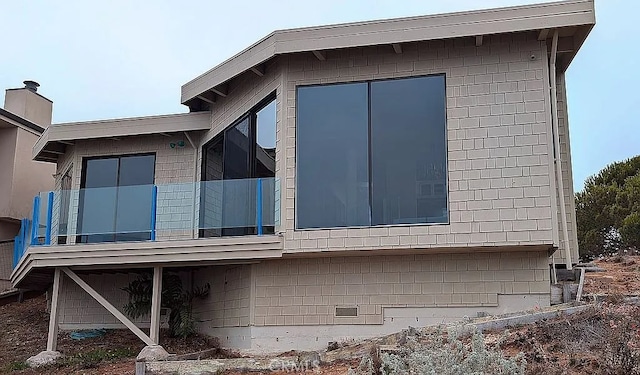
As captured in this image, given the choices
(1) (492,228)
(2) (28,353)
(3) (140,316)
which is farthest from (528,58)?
(2) (28,353)

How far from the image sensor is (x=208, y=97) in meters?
13.7

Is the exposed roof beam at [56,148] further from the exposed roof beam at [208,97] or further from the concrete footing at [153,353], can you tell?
the concrete footing at [153,353]

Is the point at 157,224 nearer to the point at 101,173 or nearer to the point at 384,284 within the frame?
the point at 101,173

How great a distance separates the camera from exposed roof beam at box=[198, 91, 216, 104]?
1342cm

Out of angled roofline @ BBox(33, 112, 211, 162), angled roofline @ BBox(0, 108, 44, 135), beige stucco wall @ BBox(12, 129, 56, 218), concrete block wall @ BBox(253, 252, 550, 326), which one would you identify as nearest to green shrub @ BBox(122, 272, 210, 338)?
concrete block wall @ BBox(253, 252, 550, 326)

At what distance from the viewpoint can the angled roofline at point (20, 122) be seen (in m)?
20.1

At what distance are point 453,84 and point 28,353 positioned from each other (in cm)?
881

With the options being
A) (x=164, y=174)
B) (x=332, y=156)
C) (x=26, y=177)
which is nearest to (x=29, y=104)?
(x=26, y=177)

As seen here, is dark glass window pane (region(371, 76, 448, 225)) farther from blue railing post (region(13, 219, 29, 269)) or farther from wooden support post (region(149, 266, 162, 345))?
blue railing post (region(13, 219, 29, 269))

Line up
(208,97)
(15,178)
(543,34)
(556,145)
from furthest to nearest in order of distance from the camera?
1. (15,178)
2. (208,97)
3. (556,145)
4. (543,34)

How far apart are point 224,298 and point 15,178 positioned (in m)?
10.9

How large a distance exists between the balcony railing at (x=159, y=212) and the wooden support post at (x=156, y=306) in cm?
63

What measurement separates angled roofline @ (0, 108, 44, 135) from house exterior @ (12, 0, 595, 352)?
9026 millimetres

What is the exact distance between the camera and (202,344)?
12.6 m
